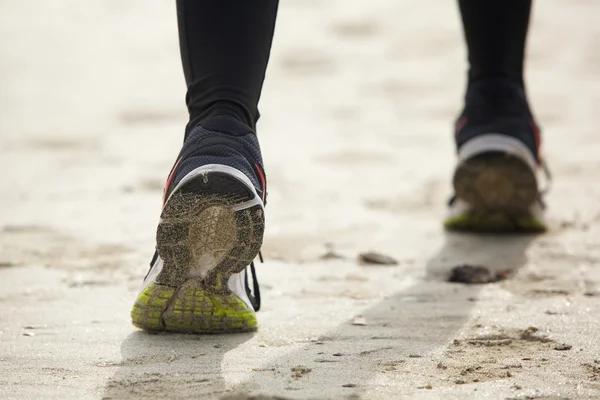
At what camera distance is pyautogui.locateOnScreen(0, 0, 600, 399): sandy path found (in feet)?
5.07

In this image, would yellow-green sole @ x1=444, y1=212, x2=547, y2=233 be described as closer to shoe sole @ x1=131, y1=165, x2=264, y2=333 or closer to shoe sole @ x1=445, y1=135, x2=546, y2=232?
shoe sole @ x1=445, y1=135, x2=546, y2=232

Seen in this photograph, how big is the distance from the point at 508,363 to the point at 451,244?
0.97 metres

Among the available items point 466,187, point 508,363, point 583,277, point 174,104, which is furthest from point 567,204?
point 174,104

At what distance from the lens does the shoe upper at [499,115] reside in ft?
8.15

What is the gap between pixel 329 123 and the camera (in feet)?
13.2

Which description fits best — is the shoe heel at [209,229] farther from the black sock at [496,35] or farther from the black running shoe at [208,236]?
the black sock at [496,35]

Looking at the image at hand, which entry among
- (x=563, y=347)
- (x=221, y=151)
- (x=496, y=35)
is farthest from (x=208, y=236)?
(x=496, y=35)

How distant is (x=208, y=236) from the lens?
5.41 ft

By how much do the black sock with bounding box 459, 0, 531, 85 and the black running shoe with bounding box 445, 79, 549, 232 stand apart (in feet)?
0.12

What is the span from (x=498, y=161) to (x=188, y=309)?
1050 millimetres

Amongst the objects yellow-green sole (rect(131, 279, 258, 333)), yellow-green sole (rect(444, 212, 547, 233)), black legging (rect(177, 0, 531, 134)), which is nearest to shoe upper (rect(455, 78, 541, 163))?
yellow-green sole (rect(444, 212, 547, 233))

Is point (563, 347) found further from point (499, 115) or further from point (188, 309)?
point (499, 115)

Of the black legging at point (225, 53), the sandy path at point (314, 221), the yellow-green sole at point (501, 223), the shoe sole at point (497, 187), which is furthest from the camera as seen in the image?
the yellow-green sole at point (501, 223)

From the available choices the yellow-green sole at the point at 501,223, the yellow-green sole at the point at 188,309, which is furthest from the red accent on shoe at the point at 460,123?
the yellow-green sole at the point at 188,309
